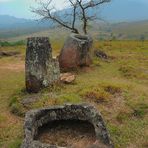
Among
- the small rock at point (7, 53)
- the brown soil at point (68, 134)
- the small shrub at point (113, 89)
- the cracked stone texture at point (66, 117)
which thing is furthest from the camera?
the small rock at point (7, 53)

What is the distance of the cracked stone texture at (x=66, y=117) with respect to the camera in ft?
34.9

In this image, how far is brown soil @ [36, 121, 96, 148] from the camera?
11.3m

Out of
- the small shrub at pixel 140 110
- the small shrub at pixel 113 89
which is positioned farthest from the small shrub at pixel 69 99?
the small shrub at pixel 140 110

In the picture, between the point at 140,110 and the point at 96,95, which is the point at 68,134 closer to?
the point at 140,110

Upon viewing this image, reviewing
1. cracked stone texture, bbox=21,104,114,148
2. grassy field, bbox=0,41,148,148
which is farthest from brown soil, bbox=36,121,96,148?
grassy field, bbox=0,41,148,148

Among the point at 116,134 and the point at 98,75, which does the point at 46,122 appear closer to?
the point at 116,134

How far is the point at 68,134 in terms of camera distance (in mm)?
11945

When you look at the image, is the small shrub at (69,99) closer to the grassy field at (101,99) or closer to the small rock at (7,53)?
the grassy field at (101,99)

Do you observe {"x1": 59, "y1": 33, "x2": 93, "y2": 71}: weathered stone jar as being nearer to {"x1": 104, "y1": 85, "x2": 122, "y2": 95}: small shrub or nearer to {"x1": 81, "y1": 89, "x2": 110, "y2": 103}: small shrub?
{"x1": 104, "y1": 85, "x2": 122, "y2": 95}: small shrub

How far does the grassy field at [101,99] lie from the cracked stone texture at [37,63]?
44 centimetres

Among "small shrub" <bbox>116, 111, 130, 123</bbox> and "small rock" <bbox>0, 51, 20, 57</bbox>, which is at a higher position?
"small shrub" <bbox>116, 111, 130, 123</bbox>

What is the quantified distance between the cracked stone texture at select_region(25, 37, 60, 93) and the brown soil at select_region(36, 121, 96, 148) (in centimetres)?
520

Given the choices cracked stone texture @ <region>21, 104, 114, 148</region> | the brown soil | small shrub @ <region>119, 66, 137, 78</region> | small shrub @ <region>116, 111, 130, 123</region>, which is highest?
cracked stone texture @ <region>21, 104, 114, 148</region>

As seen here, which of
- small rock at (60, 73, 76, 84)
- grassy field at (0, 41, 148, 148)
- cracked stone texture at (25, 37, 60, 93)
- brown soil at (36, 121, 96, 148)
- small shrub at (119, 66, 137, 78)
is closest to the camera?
brown soil at (36, 121, 96, 148)
